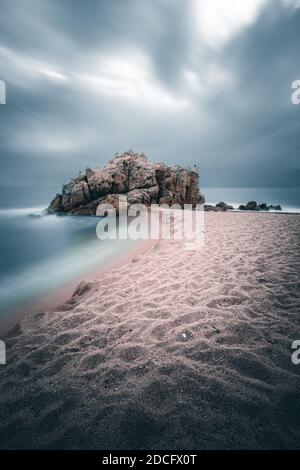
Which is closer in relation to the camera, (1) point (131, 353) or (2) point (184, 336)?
(1) point (131, 353)

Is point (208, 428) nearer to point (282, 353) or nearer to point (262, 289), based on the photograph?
point (282, 353)

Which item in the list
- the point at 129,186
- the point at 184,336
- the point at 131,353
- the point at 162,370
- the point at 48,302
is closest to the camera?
the point at 162,370

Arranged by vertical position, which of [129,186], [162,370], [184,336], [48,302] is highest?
[129,186]

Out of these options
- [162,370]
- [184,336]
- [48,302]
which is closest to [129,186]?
[48,302]

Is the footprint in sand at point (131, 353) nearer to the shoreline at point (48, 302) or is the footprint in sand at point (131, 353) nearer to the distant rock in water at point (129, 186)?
the shoreline at point (48, 302)

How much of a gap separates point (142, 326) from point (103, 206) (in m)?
28.8

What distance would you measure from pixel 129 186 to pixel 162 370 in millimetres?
34058

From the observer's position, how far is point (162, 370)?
3.07 metres

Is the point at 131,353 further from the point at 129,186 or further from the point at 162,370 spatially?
the point at 129,186

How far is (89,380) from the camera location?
9.96ft

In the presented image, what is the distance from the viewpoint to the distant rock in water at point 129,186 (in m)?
33.7

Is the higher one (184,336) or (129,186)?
(129,186)
